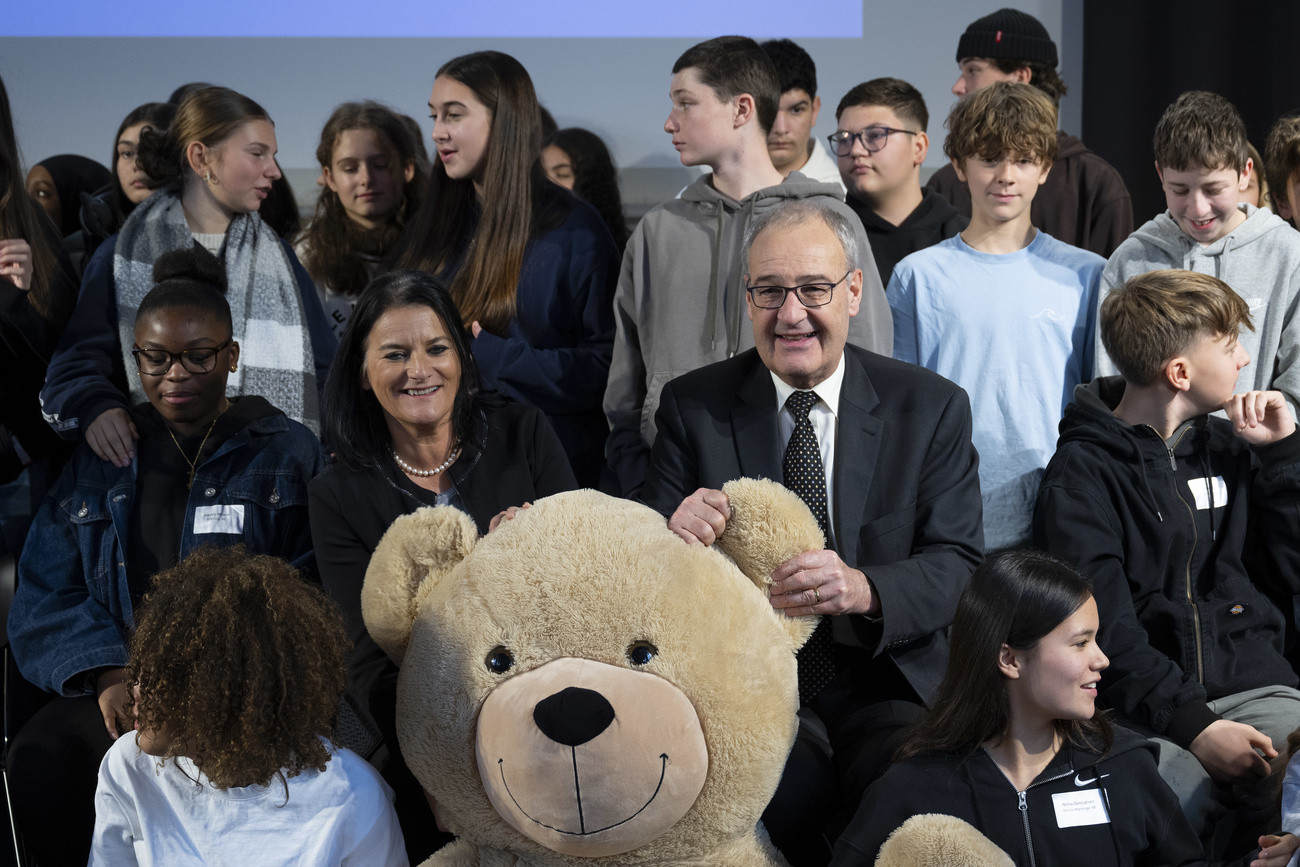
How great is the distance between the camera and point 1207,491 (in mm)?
2418

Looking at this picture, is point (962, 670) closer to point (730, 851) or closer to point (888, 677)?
point (888, 677)

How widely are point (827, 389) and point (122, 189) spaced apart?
2.45 m

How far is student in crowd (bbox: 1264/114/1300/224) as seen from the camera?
287cm

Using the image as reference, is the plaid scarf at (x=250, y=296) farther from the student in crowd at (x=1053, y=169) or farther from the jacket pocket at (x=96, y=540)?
the student in crowd at (x=1053, y=169)

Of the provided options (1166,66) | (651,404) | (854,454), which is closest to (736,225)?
(651,404)

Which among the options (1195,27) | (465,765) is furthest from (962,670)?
(1195,27)

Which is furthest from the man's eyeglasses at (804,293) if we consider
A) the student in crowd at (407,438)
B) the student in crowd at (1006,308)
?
the student in crowd at (1006,308)

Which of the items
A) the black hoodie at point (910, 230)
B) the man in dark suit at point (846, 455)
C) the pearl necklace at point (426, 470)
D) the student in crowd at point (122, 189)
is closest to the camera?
the man in dark suit at point (846, 455)

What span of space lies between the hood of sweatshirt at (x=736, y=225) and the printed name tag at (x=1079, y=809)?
52.7 inches

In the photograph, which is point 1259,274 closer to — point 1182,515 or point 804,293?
point 1182,515

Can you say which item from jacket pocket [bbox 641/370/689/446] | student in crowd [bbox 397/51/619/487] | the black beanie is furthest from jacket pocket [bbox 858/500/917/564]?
the black beanie

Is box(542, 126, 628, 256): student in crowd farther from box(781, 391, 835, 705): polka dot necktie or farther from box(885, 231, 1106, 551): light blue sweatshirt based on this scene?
box(781, 391, 835, 705): polka dot necktie

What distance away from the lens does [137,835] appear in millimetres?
1779

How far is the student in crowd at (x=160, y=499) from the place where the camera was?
2.46 meters
